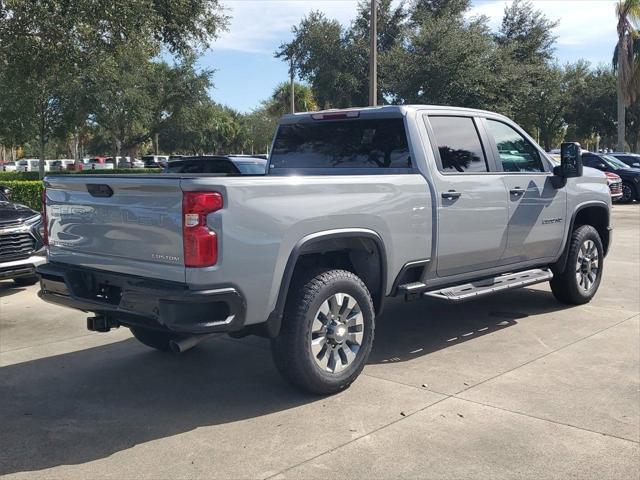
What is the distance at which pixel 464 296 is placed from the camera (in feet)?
17.6

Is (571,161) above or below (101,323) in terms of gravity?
above

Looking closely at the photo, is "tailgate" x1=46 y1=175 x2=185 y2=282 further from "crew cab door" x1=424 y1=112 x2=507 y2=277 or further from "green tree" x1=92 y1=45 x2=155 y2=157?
"green tree" x1=92 y1=45 x2=155 y2=157

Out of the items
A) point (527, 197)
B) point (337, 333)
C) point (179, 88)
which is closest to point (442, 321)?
point (527, 197)

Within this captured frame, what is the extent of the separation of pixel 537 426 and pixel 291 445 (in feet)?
5.01

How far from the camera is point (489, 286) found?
228 inches

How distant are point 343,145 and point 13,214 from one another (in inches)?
196

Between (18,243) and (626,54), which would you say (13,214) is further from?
(626,54)

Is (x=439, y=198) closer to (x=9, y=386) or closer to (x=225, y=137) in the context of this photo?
(x=9, y=386)

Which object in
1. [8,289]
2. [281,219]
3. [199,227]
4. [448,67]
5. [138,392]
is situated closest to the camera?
[199,227]

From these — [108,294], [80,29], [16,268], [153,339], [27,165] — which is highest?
[80,29]

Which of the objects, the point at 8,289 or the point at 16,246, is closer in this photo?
the point at 16,246

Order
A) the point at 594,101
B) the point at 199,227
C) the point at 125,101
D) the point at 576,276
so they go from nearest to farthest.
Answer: the point at 199,227
the point at 576,276
the point at 125,101
the point at 594,101

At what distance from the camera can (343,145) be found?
5.75 metres

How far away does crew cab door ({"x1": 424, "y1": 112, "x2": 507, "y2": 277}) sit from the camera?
531 cm
